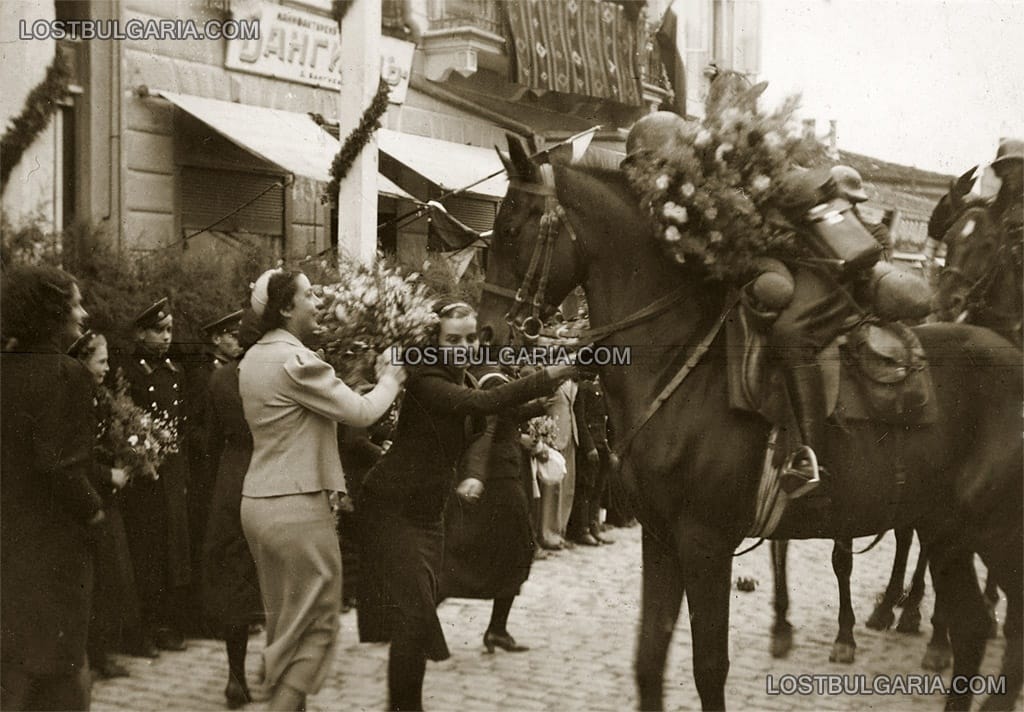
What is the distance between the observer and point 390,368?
525cm

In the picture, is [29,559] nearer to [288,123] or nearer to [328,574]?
[328,574]

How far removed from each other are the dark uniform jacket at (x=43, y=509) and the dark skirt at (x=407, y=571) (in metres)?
1.30

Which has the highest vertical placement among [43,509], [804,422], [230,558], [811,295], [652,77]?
[652,77]

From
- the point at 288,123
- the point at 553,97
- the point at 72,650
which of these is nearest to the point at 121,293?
the point at 72,650

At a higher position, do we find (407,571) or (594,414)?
(594,414)

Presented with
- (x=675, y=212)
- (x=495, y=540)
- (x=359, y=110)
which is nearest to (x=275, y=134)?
(x=359, y=110)

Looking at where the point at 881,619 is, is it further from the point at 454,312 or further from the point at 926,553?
the point at 454,312

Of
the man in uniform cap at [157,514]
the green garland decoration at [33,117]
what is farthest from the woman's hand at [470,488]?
the green garland decoration at [33,117]

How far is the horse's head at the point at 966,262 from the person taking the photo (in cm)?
582

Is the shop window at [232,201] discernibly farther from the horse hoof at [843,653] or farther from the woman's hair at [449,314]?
the horse hoof at [843,653]

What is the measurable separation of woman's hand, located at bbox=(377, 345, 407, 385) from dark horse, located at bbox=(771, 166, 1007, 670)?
2.51m

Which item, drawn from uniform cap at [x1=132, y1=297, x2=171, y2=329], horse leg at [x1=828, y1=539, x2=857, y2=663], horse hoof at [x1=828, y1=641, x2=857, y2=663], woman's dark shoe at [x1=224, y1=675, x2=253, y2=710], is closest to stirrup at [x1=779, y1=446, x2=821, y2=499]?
horse leg at [x1=828, y1=539, x2=857, y2=663]

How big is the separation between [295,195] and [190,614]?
3.78 m

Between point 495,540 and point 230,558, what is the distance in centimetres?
154
